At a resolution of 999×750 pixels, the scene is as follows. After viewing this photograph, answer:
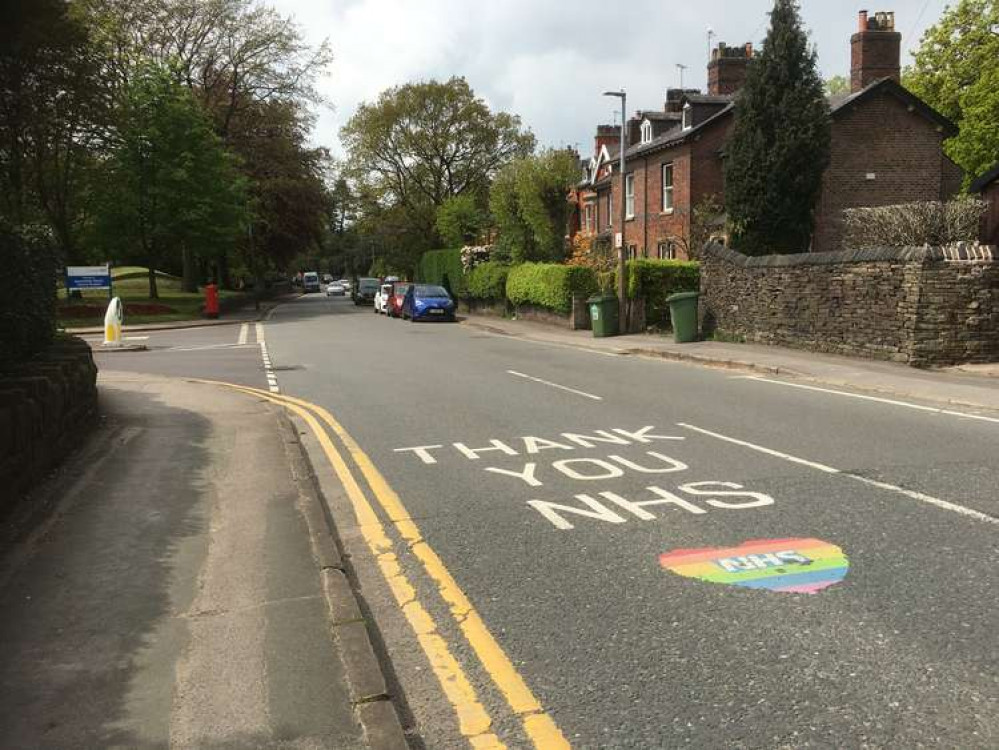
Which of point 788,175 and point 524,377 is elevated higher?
point 788,175

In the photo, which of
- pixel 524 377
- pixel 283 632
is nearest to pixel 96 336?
pixel 524 377

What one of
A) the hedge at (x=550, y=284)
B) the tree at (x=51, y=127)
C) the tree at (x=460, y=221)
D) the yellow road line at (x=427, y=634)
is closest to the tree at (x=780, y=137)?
the hedge at (x=550, y=284)

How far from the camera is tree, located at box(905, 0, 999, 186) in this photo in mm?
40031

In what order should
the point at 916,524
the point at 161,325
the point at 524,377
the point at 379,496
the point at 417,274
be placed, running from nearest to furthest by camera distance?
the point at 916,524, the point at 379,496, the point at 524,377, the point at 161,325, the point at 417,274

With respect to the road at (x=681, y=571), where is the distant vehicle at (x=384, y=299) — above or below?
above

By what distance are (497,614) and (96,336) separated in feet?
96.2

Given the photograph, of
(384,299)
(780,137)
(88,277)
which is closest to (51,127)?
(88,277)

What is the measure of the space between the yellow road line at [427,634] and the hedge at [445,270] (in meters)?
38.7

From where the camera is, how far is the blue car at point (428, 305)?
3672cm

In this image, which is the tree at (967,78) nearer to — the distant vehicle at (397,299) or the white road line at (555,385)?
the distant vehicle at (397,299)

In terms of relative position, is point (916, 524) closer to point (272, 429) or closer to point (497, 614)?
point (497, 614)

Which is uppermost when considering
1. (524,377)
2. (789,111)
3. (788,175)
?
(789,111)

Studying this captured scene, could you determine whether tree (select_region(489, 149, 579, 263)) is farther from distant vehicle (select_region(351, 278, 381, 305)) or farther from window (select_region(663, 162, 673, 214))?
distant vehicle (select_region(351, 278, 381, 305))

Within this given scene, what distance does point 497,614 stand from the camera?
4.38 meters
